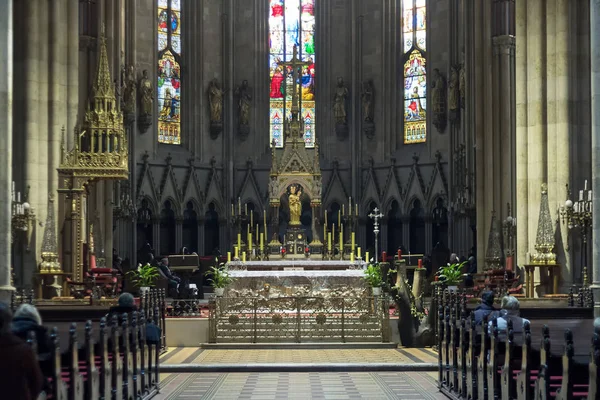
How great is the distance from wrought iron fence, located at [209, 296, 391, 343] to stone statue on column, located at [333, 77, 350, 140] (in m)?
19.2

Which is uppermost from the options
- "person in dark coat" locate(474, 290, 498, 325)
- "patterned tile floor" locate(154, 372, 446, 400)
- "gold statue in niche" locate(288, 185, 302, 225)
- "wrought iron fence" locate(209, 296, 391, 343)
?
"gold statue in niche" locate(288, 185, 302, 225)

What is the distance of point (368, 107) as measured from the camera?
4078 centimetres

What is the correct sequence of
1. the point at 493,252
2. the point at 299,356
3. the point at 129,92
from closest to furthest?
the point at 299,356, the point at 493,252, the point at 129,92

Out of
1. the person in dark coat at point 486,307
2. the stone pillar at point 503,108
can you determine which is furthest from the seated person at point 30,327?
the stone pillar at point 503,108

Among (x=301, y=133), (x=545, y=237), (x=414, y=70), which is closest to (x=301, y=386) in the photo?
(x=545, y=237)

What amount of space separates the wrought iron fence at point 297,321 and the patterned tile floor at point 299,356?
25.9 inches

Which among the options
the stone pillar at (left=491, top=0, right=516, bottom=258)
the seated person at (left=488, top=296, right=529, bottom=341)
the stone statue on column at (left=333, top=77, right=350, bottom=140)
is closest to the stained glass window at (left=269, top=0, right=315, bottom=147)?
the stone statue on column at (left=333, top=77, right=350, bottom=140)

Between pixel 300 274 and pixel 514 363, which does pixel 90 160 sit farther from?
pixel 514 363

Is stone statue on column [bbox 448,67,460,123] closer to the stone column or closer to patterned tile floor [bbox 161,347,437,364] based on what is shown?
patterned tile floor [bbox 161,347,437,364]

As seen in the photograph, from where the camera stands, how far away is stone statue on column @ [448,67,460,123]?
123 ft

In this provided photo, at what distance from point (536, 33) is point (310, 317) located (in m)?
8.31

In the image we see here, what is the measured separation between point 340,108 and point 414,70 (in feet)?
10.1

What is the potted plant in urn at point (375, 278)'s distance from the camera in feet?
74.3

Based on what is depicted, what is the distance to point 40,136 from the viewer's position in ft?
79.6
